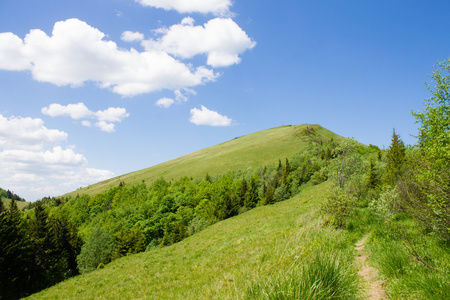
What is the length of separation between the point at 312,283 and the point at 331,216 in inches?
462

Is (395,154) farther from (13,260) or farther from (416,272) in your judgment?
(13,260)

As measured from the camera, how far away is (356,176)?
2031 centimetres

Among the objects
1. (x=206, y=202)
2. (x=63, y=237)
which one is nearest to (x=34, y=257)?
(x=63, y=237)

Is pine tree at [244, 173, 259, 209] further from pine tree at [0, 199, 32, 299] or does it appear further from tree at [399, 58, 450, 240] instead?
tree at [399, 58, 450, 240]

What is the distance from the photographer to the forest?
20.7ft

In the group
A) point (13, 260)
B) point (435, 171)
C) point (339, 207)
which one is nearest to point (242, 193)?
point (13, 260)

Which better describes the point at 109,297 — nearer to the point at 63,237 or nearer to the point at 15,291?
the point at 15,291

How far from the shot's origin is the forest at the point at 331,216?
632 centimetres

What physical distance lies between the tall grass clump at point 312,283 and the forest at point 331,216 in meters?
1.82

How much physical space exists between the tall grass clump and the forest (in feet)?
5.97

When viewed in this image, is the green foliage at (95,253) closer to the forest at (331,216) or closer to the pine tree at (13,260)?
the forest at (331,216)

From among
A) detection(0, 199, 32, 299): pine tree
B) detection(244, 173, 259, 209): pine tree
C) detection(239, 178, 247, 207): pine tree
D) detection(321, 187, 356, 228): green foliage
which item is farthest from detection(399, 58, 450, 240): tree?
detection(239, 178, 247, 207): pine tree

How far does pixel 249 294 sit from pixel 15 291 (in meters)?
56.2

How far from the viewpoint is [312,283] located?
3510 millimetres
